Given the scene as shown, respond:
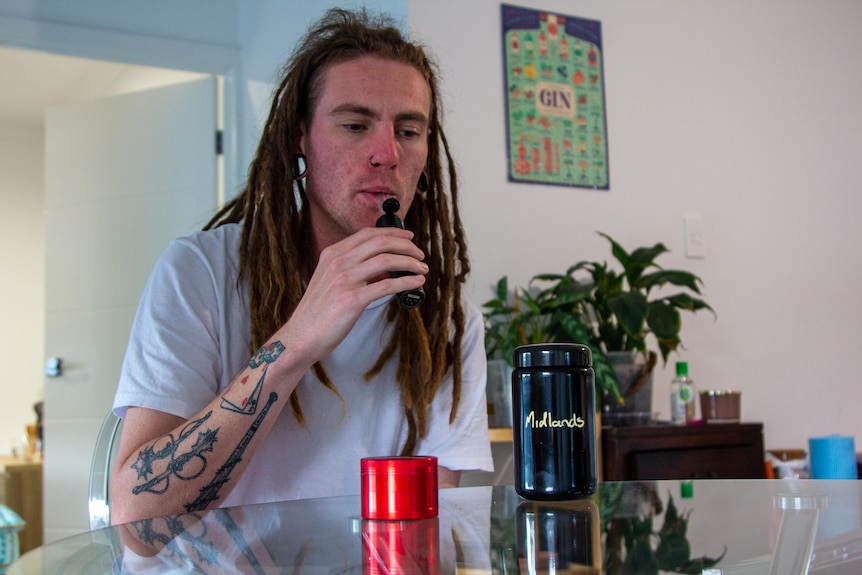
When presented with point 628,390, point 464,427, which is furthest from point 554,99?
point 464,427

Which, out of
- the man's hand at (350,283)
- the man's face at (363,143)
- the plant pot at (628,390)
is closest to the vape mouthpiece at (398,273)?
the man's hand at (350,283)

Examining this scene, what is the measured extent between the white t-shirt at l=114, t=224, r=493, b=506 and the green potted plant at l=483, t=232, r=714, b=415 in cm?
63

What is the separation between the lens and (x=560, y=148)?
2.40 m

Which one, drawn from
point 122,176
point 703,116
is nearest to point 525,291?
point 703,116

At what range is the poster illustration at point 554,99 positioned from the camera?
7.70 feet

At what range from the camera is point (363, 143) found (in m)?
1.34

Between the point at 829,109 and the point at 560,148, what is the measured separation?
1.11 m

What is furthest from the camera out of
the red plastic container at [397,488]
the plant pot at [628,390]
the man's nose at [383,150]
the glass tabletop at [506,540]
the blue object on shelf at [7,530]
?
the blue object on shelf at [7,530]

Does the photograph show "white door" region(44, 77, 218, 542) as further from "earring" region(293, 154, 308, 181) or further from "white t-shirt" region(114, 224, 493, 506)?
"white t-shirt" region(114, 224, 493, 506)

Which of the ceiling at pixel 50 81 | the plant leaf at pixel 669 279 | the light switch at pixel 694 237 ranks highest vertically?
the ceiling at pixel 50 81

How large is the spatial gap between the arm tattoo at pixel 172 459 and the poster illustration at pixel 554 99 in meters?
1.40

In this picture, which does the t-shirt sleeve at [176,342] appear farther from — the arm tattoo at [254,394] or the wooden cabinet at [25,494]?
the wooden cabinet at [25,494]

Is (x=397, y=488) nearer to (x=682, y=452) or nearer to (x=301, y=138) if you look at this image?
(x=301, y=138)

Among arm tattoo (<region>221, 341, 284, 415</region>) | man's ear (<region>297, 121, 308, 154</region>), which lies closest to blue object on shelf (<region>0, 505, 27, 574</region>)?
man's ear (<region>297, 121, 308, 154</region>)
